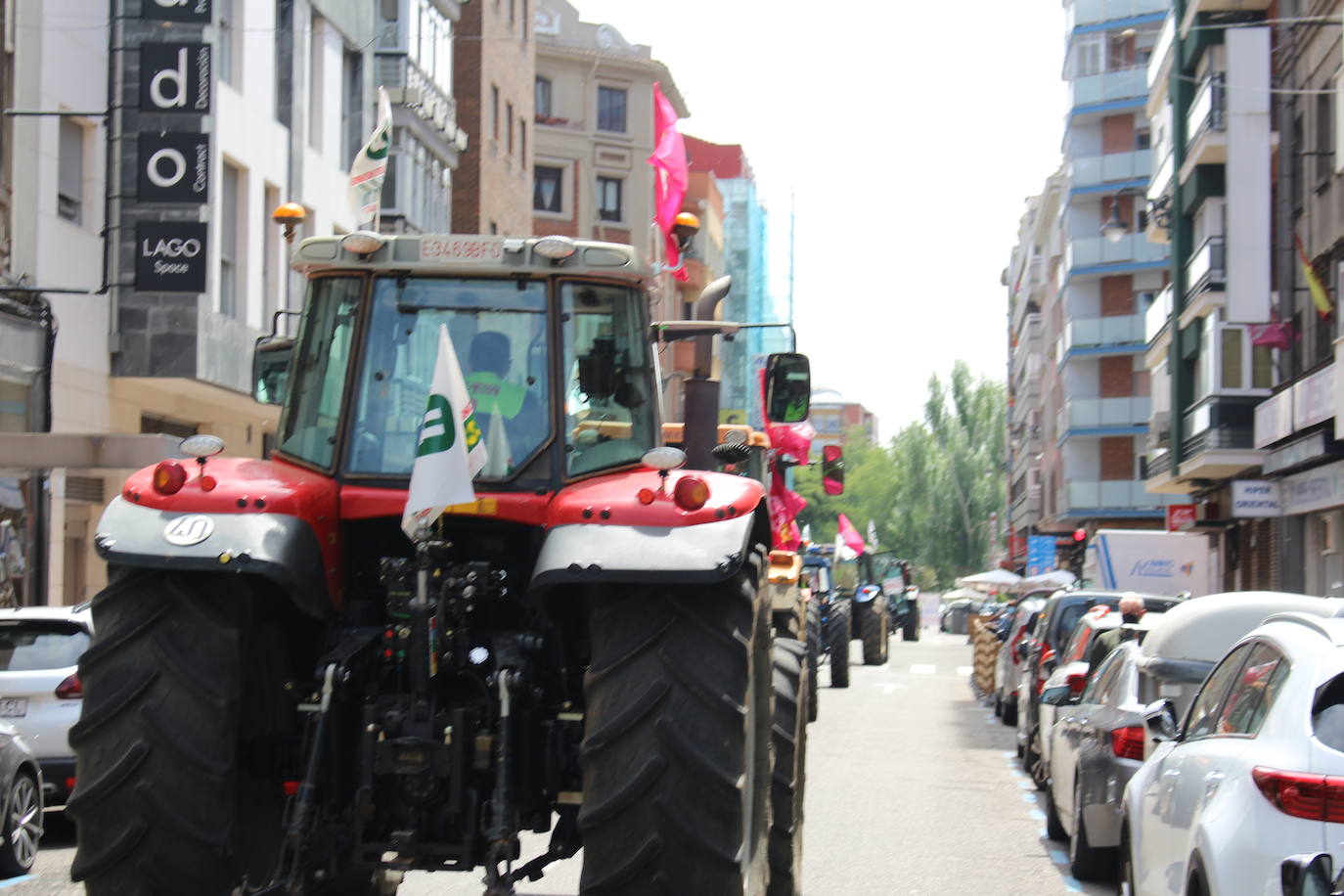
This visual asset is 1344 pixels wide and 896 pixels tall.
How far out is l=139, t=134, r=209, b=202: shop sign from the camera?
22969 mm

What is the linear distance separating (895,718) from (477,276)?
759 inches

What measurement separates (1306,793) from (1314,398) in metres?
22.3

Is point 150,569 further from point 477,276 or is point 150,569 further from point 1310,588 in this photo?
point 1310,588

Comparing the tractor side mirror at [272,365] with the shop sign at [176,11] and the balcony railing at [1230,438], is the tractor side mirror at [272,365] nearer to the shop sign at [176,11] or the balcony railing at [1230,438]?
the shop sign at [176,11]

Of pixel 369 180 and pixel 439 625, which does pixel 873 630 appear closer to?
pixel 369 180

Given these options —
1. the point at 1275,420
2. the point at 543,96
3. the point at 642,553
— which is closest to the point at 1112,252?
the point at 543,96

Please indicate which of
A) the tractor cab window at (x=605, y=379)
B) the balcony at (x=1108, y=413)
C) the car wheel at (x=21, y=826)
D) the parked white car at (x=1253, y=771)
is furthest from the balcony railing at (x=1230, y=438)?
the balcony at (x=1108, y=413)

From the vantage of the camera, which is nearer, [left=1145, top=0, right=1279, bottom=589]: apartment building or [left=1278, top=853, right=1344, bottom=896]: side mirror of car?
[left=1278, top=853, right=1344, bottom=896]: side mirror of car

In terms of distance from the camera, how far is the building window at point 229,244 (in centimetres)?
2734

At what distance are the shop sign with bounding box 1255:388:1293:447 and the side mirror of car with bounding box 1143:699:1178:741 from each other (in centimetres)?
2155

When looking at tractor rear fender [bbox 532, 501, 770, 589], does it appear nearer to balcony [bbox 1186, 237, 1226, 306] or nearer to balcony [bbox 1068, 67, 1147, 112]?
balcony [bbox 1186, 237, 1226, 306]

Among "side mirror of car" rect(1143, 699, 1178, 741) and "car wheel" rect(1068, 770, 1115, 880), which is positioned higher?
"side mirror of car" rect(1143, 699, 1178, 741)

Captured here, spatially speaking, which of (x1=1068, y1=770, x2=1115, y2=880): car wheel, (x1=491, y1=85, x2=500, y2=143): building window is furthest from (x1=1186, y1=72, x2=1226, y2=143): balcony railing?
(x1=1068, y1=770, x2=1115, y2=880): car wheel

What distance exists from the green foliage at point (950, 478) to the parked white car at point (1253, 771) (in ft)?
347
